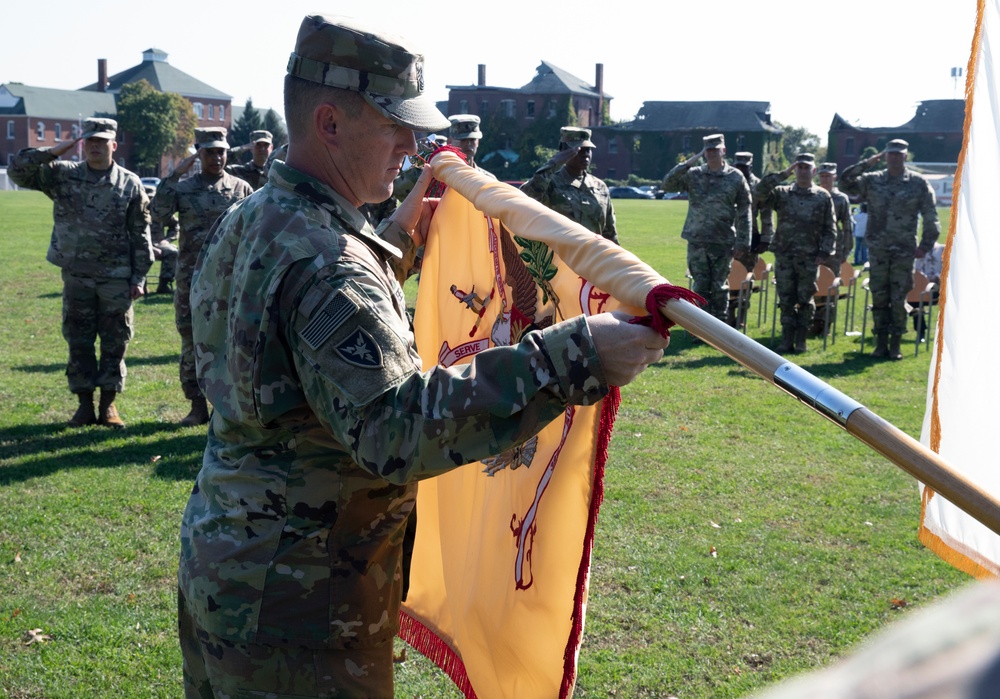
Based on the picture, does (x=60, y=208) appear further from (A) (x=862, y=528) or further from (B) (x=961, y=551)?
(B) (x=961, y=551)

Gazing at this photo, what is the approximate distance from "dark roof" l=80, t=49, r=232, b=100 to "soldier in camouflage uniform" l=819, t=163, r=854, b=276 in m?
101

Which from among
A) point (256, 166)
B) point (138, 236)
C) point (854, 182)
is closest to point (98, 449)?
point (138, 236)

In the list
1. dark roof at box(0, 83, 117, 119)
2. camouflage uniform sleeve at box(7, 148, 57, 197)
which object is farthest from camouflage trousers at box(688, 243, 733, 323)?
dark roof at box(0, 83, 117, 119)

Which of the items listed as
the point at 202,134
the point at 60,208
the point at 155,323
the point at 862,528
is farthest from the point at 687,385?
the point at 155,323

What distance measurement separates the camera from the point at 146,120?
8200 centimetres

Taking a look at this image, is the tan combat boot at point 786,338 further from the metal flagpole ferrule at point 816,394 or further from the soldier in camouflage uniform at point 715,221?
the metal flagpole ferrule at point 816,394

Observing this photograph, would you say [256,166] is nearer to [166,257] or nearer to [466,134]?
[466,134]

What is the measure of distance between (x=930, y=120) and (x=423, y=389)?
313 feet

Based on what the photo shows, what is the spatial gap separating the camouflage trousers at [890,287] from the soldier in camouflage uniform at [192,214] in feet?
27.5

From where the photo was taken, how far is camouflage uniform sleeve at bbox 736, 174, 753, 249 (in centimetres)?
1428

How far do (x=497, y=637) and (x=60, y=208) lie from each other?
24.4 ft

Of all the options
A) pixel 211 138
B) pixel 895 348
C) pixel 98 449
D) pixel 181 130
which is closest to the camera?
pixel 98 449

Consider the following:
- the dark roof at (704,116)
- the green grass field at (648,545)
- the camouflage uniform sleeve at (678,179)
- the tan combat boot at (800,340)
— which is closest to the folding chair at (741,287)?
the tan combat boot at (800,340)

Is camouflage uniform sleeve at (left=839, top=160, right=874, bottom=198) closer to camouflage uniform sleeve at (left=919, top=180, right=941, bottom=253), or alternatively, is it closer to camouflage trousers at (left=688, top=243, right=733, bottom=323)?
camouflage uniform sleeve at (left=919, top=180, right=941, bottom=253)
